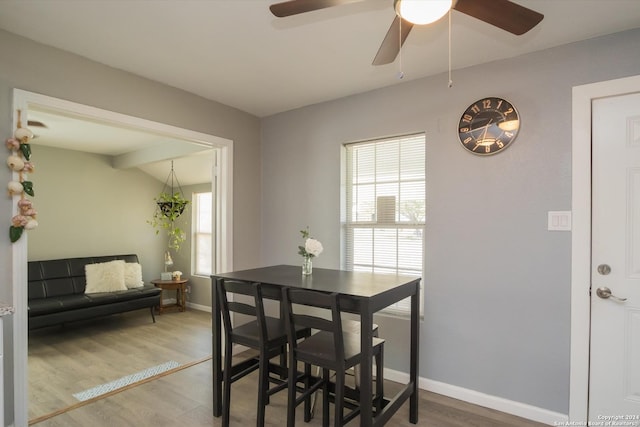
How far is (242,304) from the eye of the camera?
2.13m

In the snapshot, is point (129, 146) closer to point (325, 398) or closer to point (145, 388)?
point (145, 388)

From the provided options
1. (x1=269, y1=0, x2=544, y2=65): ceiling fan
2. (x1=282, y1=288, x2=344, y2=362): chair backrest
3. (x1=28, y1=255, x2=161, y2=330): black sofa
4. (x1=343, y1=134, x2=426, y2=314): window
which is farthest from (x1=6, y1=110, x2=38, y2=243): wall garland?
(x1=343, y1=134, x2=426, y2=314): window

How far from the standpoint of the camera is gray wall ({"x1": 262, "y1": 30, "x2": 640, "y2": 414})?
2.22 meters

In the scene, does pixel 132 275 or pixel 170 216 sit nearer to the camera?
pixel 132 275

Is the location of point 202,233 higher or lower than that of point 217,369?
higher

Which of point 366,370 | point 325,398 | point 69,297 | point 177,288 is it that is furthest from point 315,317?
point 177,288

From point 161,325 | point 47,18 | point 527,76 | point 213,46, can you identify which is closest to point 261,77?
point 213,46

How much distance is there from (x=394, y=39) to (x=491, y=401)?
2477mm

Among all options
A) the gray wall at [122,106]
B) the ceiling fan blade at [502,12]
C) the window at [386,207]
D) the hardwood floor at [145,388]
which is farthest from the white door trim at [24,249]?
the ceiling fan blade at [502,12]

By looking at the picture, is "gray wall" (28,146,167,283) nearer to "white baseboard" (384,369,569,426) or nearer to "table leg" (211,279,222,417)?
"table leg" (211,279,222,417)

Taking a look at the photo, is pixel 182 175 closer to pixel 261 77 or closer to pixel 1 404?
pixel 261 77

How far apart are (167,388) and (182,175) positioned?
3.54 metres

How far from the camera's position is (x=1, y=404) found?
162cm

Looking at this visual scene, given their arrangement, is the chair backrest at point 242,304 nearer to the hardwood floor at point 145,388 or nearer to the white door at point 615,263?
the hardwood floor at point 145,388
